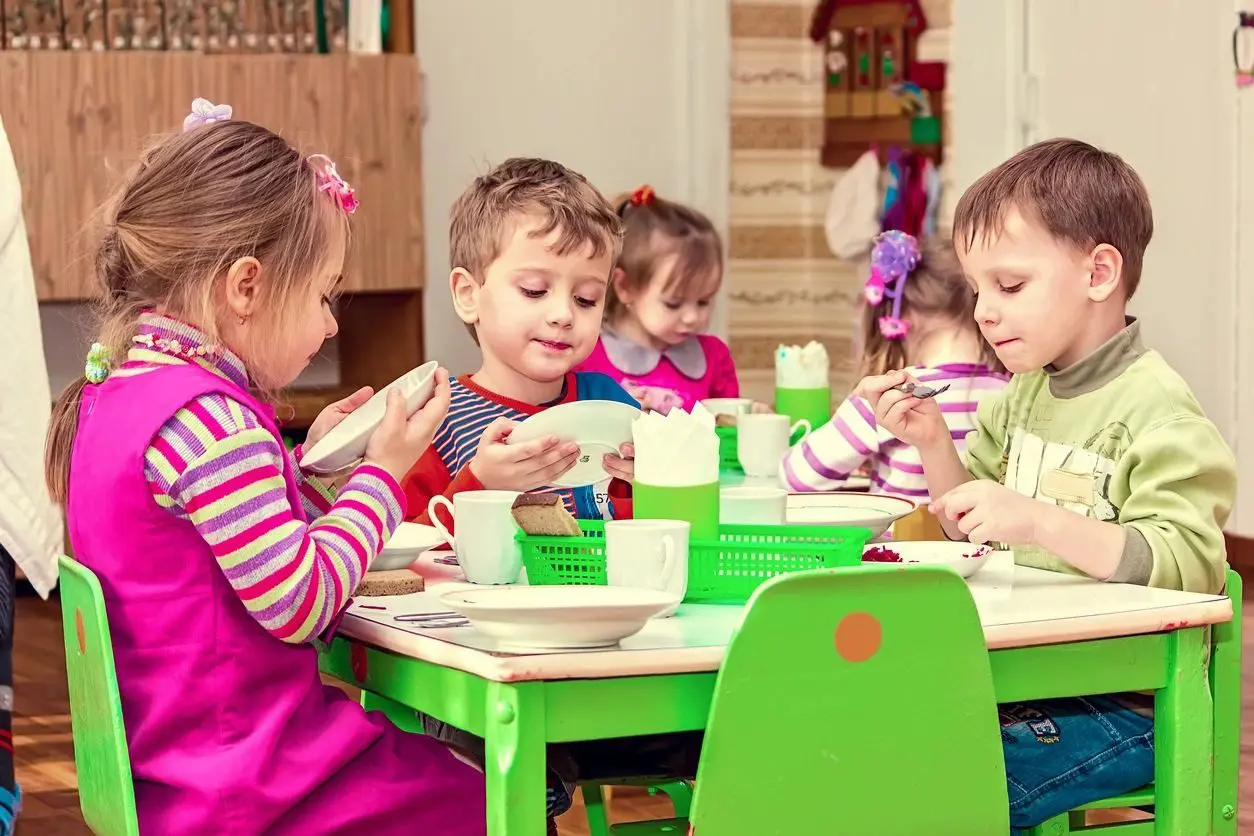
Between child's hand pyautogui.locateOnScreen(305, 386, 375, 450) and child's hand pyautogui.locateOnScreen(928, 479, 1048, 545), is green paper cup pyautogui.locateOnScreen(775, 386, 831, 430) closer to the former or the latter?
child's hand pyautogui.locateOnScreen(305, 386, 375, 450)

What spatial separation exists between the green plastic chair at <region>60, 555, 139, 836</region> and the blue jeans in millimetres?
908

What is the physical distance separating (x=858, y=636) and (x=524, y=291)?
3.53 ft

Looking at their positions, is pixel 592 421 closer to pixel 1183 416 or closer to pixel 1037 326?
pixel 1037 326

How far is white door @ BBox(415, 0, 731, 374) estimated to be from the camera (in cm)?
587

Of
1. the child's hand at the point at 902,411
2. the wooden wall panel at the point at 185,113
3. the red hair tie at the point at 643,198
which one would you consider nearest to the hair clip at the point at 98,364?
the child's hand at the point at 902,411

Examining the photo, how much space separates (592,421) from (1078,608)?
2.07 feet

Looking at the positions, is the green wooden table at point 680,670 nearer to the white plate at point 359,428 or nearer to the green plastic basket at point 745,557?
the green plastic basket at point 745,557

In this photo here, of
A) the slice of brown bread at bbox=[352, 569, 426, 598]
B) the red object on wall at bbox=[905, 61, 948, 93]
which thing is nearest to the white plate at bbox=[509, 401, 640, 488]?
the slice of brown bread at bbox=[352, 569, 426, 598]

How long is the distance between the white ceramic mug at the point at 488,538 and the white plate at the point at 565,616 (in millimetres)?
290

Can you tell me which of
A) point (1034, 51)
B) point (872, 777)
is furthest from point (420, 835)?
point (1034, 51)

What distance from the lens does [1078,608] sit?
68.4 inches

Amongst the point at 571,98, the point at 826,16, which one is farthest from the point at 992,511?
the point at 826,16

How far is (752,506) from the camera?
200 centimetres

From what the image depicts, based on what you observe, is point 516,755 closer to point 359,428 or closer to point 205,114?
point 359,428
